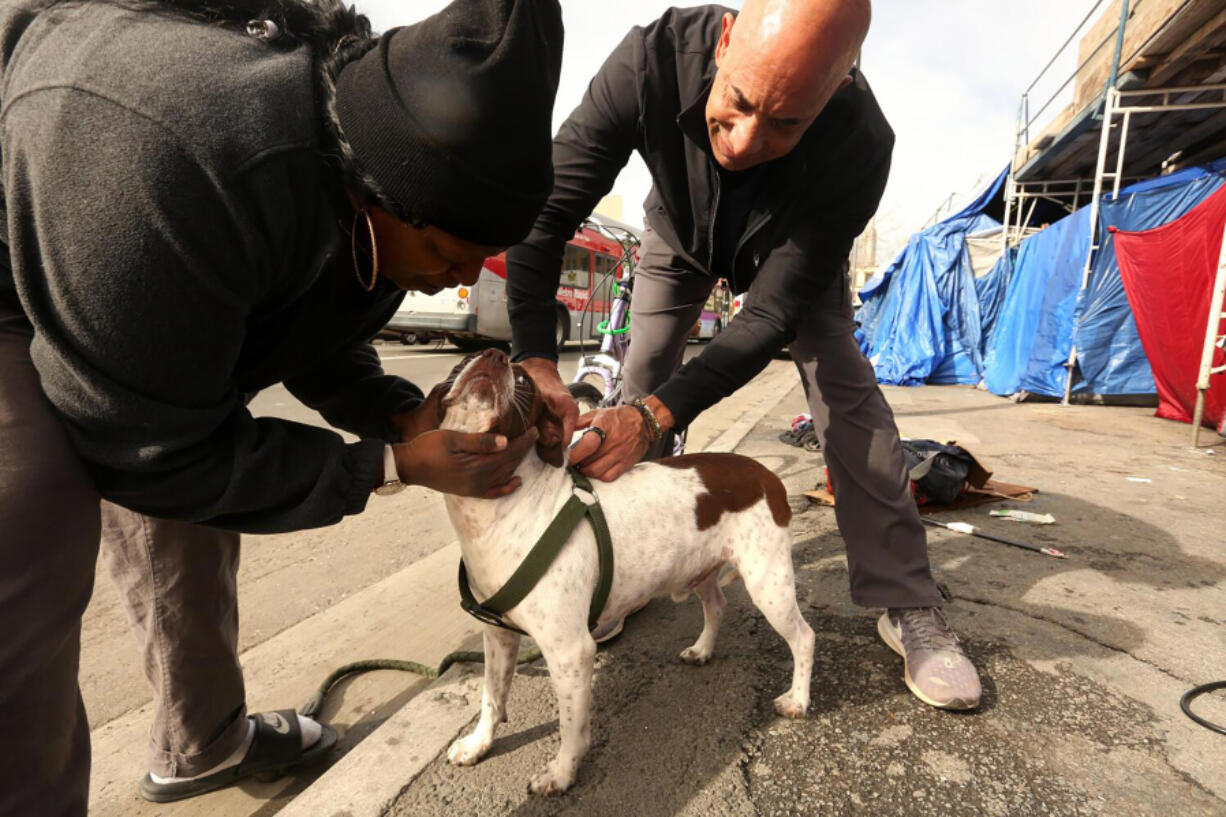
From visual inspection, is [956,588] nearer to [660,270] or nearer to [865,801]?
[865,801]

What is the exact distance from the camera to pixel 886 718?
204cm

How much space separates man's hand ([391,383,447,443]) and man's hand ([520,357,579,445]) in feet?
1.00

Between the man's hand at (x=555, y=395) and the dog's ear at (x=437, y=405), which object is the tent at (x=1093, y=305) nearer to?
the man's hand at (x=555, y=395)

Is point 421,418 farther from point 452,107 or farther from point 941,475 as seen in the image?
point 941,475

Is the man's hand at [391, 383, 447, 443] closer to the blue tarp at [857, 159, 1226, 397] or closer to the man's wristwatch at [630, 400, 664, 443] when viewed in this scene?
the man's wristwatch at [630, 400, 664, 443]

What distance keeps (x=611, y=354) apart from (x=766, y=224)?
3900 mm

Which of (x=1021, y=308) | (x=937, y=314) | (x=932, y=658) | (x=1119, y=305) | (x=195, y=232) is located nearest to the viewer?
(x=195, y=232)

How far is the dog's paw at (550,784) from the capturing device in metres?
1.74

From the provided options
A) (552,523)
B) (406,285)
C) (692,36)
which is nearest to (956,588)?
(552,523)

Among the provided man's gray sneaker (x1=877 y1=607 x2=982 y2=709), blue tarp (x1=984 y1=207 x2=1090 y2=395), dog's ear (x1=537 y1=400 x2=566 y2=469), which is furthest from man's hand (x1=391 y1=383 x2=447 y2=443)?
blue tarp (x1=984 y1=207 x2=1090 y2=395)

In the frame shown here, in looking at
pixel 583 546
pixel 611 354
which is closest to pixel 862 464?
pixel 583 546

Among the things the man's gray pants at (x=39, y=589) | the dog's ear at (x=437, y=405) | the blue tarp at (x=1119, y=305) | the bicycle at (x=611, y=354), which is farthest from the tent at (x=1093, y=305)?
the man's gray pants at (x=39, y=589)

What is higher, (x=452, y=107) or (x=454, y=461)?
(x=452, y=107)

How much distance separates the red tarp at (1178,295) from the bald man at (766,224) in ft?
20.4
